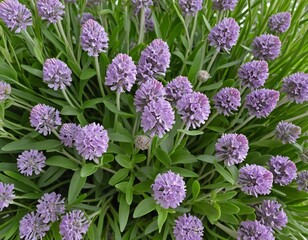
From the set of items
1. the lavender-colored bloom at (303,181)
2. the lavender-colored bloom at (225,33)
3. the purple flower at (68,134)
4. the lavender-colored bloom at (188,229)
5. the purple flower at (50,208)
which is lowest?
the purple flower at (50,208)

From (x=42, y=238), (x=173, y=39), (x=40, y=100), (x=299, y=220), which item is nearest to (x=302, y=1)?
(x=173, y=39)

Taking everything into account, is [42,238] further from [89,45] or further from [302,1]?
[302,1]

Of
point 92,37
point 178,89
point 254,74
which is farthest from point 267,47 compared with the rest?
point 92,37

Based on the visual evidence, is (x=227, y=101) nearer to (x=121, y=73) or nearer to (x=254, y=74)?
(x=254, y=74)

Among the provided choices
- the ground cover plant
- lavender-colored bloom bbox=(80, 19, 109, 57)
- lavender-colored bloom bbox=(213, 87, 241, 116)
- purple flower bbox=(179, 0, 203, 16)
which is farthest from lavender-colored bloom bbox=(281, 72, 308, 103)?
lavender-colored bloom bbox=(80, 19, 109, 57)

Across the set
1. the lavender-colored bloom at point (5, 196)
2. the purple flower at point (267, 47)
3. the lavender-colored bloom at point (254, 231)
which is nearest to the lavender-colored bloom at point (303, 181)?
the lavender-colored bloom at point (254, 231)

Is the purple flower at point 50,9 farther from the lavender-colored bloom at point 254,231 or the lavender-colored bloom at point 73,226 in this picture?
the lavender-colored bloom at point 254,231
